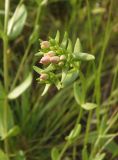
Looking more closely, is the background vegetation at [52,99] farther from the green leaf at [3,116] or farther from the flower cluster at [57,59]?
the flower cluster at [57,59]

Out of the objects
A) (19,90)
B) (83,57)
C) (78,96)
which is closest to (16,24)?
(19,90)

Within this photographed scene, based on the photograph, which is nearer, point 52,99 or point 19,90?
point 19,90

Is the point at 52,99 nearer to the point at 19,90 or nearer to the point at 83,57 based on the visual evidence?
the point at 19,90

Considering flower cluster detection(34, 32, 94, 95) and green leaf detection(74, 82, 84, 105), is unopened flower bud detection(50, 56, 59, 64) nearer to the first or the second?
flower cluster detection(34, 32, 94, 95)

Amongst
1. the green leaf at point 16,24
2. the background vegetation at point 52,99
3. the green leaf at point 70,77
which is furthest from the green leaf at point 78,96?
the green leaf at point 16,24

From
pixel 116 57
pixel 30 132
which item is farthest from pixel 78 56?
pixel 116 57

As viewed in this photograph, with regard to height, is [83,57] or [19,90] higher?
[83,57]

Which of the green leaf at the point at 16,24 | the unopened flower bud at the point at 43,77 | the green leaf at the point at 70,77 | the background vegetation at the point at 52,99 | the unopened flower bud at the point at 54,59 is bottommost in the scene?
the background vegetation at the point at 52,99

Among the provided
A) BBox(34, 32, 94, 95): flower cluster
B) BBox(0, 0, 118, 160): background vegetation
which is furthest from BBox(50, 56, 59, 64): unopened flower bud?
BBox(0, 0, 118, 160): background vegetation
